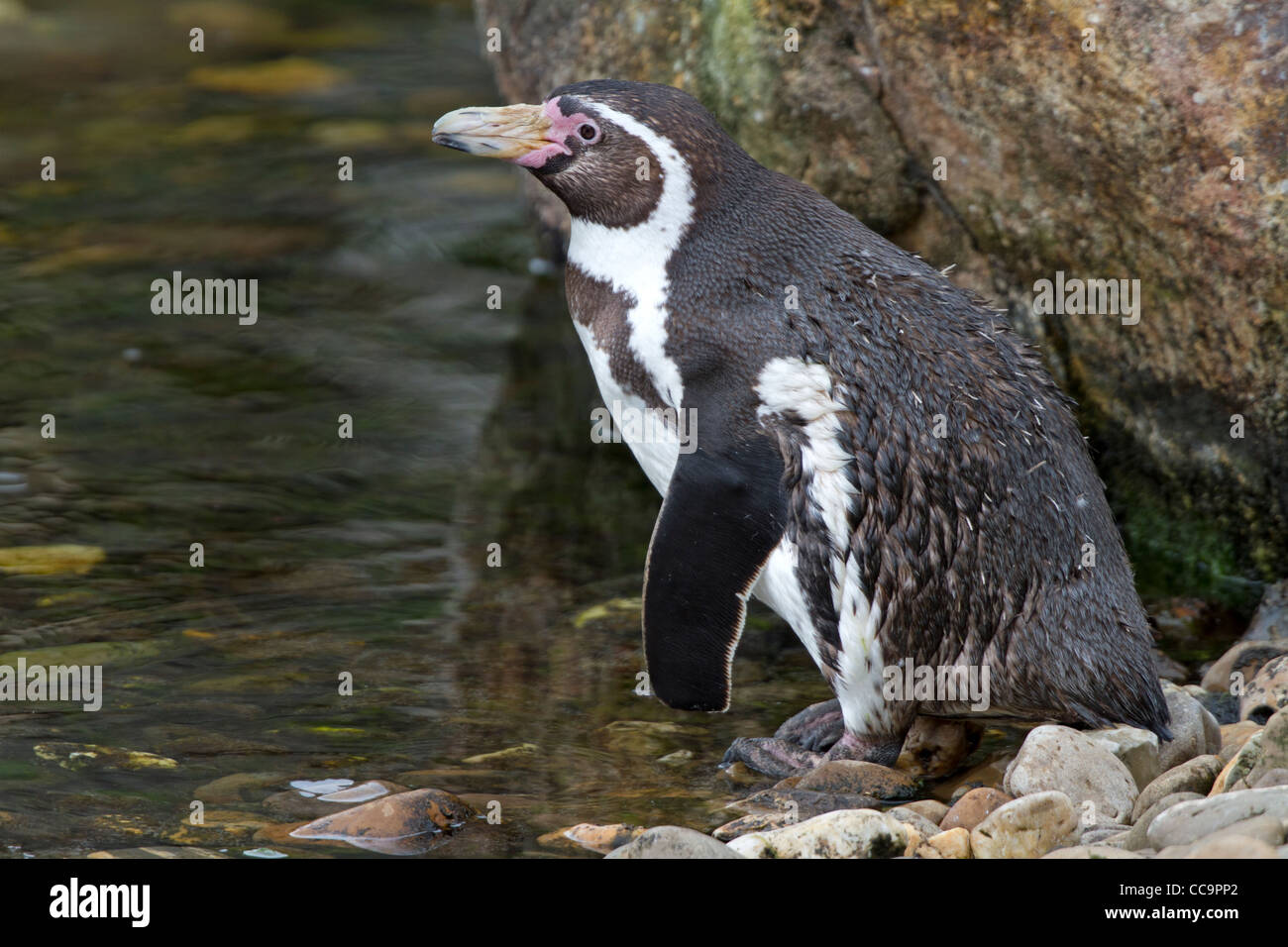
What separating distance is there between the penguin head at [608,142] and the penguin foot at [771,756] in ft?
4.74

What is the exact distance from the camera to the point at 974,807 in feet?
12.8

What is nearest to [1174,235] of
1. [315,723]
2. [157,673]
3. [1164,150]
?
[1164,150]

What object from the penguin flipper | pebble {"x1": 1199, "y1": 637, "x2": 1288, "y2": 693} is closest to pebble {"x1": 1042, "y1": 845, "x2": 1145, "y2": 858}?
the penguin flipper

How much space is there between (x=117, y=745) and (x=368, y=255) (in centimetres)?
446

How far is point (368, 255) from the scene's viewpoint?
8250 millimetres

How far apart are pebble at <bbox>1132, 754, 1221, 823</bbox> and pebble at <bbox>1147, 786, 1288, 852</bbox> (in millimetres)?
447

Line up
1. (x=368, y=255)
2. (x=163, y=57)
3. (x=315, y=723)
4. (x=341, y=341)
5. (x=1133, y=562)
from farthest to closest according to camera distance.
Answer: (x=163, y=57) → (x=368, y=255) → (x=341, y=341) → (x=1133, y=562) → (x=315, y=723)

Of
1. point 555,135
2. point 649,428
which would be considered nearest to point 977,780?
point 649,428

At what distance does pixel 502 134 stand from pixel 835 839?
2.11 meters

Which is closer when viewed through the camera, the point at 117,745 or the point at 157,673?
the point at 117,745

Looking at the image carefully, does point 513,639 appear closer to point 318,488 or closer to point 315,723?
point 315,723

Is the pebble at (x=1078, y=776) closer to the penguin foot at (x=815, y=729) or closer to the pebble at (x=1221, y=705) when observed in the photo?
the penguin foot at (x=815, y=729)

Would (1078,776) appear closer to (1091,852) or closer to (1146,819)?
(1146,819)

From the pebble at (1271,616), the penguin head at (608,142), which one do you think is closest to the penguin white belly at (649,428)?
the penguin head at (608,142)
